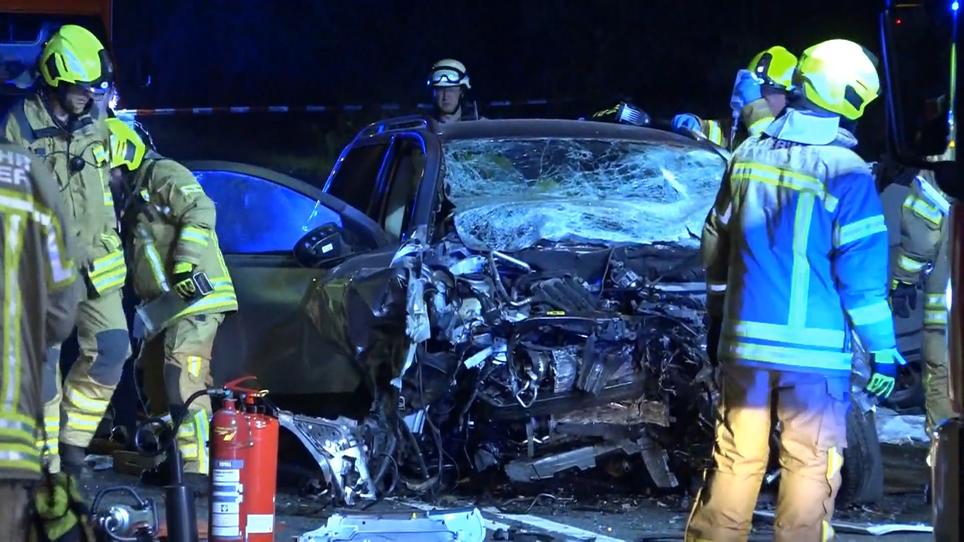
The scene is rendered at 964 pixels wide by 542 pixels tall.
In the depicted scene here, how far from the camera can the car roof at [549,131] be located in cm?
770

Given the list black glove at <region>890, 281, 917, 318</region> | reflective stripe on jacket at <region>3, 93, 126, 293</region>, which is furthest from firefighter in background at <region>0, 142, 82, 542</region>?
black glove at <region>890, 281, 917, 318</region>

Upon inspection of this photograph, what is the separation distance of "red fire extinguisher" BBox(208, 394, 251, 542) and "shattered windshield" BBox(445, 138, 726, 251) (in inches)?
72.0

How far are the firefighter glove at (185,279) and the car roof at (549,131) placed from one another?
1726 mm

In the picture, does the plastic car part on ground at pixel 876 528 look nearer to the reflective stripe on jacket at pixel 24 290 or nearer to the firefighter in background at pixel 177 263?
the firefighter in background at pixel 177 263

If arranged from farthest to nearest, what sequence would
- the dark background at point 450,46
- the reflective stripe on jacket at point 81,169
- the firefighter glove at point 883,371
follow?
1. the dark background at point 450,46
2. the reflective stripe on jacket at point 81,169
3. the firefighter glove at point 883,371

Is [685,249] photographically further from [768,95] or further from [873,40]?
[873,40]

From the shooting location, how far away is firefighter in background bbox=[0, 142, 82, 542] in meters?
3.37

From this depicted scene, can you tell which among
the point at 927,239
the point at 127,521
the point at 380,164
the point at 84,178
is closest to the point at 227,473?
the point at 127,521

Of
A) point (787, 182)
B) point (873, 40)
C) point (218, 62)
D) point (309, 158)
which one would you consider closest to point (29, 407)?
point (787, 182)

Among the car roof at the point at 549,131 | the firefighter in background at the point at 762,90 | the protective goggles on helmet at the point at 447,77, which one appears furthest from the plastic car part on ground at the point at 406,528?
the protective goggles on helmet at the point at 447,77

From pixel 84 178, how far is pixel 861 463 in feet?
11.9

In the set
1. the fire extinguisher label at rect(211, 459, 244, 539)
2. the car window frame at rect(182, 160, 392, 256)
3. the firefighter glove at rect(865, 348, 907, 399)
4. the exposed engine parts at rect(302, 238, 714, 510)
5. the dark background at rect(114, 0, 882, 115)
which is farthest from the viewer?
the dark background at rect(114, 0, 882, 115)

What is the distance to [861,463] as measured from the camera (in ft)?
21.0

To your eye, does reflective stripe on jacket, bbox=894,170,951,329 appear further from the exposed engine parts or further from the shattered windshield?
the exposed engine parts
